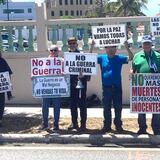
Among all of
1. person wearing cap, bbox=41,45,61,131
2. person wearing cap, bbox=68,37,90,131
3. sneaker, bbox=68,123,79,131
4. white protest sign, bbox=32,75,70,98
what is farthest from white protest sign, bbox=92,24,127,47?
sneaker, bbox=68,123,79,131

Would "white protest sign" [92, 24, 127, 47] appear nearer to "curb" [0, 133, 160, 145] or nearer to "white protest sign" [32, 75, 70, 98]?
"white protest sign" [32, 75, 70, 98]

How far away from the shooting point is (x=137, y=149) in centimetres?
883

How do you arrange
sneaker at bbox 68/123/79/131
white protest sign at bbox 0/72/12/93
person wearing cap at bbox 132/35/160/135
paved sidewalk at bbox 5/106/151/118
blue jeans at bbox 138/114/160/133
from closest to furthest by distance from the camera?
person wearing cap at bbox 132/35/160/135 → blue jeans at bbox 138/114/160/133 → sneaker at bbox 68/123/79/131 → white protest sign at bbox 0/72/12/93 → paved sidewalk at bbox 5/106/151/118

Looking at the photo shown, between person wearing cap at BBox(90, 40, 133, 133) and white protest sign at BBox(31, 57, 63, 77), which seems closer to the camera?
A: person wearing cap at BBox(90, 40, 133, 133)

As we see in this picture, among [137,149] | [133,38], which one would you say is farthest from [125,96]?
[137,149]

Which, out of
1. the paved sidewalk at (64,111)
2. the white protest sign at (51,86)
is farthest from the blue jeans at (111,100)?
the paved sidewalk at (64,111)

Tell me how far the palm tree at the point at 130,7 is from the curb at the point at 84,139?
57947 mm

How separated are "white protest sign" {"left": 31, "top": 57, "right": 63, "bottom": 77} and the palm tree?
57207mm

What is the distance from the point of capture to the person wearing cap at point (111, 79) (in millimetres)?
9656

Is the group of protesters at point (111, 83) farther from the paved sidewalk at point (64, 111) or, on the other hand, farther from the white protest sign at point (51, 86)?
the paved sidewalk at point (64, 111)

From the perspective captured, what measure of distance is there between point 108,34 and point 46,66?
51.7 inches

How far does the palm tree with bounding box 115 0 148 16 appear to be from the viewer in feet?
222

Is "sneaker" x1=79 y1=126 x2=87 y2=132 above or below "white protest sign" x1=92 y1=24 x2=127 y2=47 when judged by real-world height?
below

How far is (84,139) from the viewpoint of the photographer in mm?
9414
